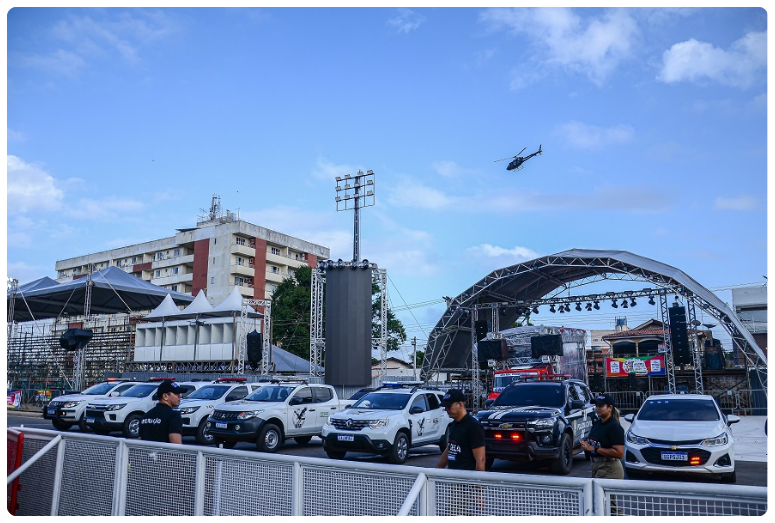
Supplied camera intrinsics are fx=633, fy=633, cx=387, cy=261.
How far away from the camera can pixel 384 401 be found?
14.2 meters

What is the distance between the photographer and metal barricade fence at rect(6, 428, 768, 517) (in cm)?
417

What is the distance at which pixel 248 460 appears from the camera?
6.11 meters

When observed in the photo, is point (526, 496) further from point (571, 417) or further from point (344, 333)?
point (344, 333)

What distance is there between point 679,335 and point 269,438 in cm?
2111

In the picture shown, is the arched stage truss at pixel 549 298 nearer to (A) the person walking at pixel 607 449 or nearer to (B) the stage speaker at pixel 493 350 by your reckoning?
(B) the stage speaker at pixel 493 350

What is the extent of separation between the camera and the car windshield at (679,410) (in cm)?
1139

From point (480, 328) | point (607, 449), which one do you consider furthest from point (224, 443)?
point (480, 328)

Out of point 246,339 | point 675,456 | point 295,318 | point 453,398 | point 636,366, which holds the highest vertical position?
point 295,318

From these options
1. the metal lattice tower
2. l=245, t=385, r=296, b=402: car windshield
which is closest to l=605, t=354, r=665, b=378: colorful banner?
the metal lattice tower

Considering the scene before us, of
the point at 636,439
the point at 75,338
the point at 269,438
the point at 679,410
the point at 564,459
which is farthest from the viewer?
the point at 269,438

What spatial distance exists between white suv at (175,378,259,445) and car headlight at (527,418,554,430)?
784 centimetres

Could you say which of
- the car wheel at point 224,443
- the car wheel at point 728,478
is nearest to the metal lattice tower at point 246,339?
the car wheel at point 224,443

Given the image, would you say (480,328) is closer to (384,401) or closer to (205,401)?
(205,401)

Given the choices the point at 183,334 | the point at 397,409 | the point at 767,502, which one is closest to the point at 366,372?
the point at 183,334
